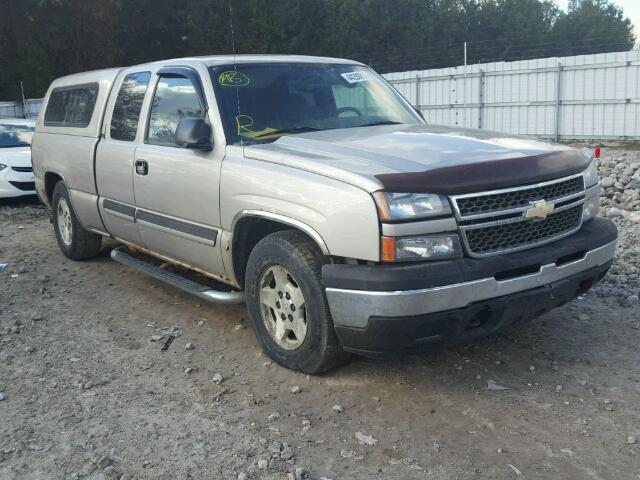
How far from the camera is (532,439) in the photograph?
344 centimetres

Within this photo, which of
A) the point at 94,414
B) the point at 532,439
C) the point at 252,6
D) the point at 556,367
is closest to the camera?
the point at 532,439

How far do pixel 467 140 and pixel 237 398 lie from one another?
208 centimetres

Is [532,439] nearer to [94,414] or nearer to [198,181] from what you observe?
[94,414]

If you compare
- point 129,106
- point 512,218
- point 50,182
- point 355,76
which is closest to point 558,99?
point 355,76

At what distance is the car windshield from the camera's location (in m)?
4.70

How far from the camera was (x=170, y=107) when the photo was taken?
524 cm

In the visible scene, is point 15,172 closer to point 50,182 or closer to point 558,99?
point 50,182

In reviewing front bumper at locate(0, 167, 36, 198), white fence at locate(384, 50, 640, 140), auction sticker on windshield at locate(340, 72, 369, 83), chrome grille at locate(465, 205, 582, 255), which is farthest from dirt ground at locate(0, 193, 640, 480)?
white fence at locate(384, 50, 640, 140)

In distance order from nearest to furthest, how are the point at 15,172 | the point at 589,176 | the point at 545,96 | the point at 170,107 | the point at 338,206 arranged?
the point at 338,206, the point at 589,176, the point at 170,107, the point at 15,172, the point at 545,96

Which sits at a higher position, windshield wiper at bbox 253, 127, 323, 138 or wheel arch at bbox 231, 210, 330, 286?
windshield wiper at bbox 253, 127, 323, 138

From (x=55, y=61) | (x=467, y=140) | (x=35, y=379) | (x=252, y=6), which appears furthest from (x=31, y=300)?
(x=252, y=6)

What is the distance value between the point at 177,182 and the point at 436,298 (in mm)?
2277

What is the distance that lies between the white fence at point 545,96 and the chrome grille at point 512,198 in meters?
15.9

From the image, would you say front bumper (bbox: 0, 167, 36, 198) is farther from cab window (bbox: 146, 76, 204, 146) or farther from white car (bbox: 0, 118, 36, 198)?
cab window (bbox: 146, 76, 204, 146)
